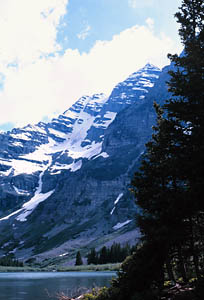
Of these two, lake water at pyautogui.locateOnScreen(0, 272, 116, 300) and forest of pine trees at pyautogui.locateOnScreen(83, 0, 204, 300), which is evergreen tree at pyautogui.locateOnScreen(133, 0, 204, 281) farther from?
lake water at pyautogui.locateOnScreen(0, 272, 116, 300)

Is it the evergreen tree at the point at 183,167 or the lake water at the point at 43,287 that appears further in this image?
the lake water at the point at 43,287

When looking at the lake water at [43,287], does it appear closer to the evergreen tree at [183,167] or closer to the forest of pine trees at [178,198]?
the forest of pine trees at [178,198]

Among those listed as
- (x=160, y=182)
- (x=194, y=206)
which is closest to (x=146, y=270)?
(x=194, y=206)

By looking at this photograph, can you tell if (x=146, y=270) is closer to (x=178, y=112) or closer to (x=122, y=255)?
(x=178, y=112)

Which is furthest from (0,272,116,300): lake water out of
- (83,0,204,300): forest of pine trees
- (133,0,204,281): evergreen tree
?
(133,0,204,281): evergreen tree

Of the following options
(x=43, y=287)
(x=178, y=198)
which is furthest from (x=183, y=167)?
(x=43, y=287)

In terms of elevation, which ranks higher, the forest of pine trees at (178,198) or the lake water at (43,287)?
the forest of pine trees at (178,198)

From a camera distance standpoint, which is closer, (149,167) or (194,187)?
(194,187)

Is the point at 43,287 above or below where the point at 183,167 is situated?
below

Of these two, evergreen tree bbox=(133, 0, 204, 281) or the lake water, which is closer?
evergreen tree bbox=(133, 0, 204, 281)

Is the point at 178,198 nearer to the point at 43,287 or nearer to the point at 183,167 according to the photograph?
the point at 183,167

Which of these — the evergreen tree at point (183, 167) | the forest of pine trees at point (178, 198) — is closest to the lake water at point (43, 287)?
the forest of pine trees at point (178, 198)

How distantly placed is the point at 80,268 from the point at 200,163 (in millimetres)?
142826

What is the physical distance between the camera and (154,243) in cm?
2398
